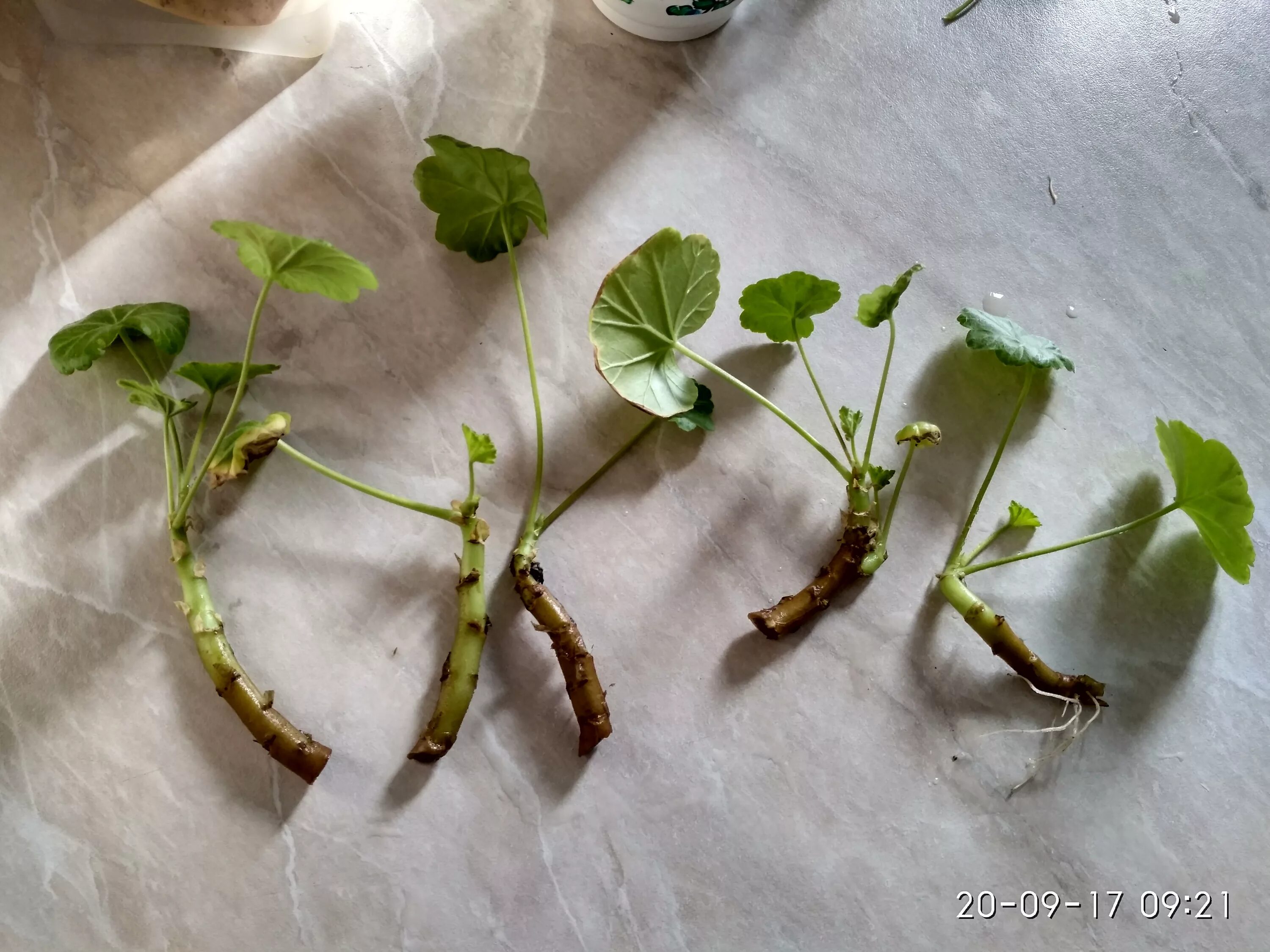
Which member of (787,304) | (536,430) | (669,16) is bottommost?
(536,430)

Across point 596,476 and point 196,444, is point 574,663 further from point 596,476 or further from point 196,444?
point 196,444

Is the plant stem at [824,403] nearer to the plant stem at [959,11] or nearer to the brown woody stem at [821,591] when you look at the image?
the brown woody stem at [821,591]

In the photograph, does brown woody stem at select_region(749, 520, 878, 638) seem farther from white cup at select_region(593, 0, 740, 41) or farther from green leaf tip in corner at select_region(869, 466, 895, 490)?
white cup at select_region(593, 0, 740, 41)

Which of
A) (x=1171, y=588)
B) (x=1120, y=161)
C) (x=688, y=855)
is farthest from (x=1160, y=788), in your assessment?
(x=1120, y=161)

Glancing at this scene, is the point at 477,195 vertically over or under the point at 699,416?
over

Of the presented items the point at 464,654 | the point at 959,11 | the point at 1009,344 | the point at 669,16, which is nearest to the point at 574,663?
the point at 464,654

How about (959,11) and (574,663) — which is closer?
(574,663)
